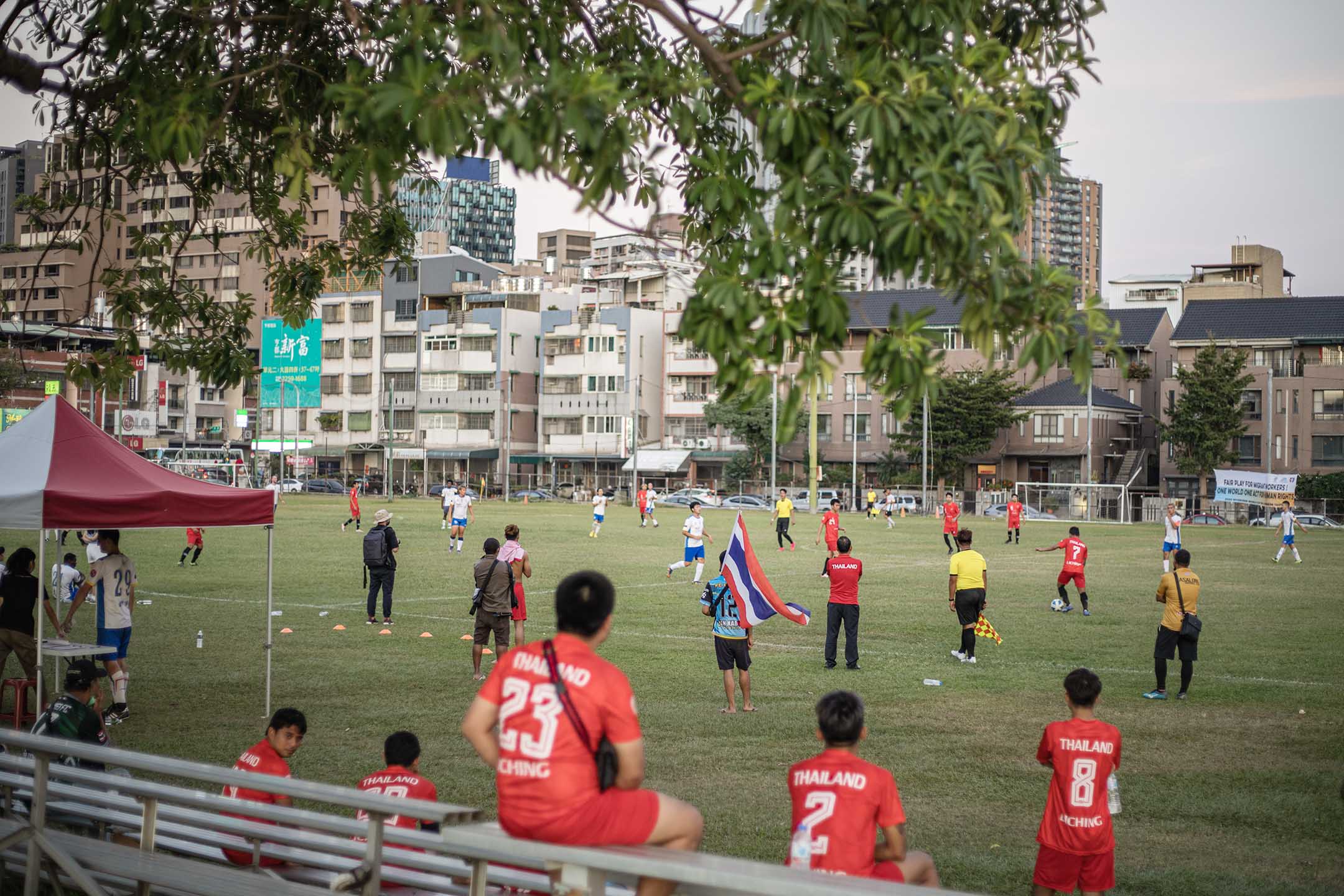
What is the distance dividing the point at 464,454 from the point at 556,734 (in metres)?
98.6

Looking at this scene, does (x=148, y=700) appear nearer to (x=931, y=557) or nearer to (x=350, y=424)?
(x=931, y=557)

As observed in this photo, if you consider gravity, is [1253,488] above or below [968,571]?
above

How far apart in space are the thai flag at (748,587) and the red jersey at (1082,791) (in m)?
6.41

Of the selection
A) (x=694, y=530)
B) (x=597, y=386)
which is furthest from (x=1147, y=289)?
(x=694, y=530)

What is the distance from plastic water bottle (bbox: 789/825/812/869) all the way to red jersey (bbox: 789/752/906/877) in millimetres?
18

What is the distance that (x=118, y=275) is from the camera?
11.2m

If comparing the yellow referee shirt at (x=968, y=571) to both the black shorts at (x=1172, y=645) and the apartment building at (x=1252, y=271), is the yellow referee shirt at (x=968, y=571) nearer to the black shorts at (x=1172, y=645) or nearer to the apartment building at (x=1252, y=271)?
the black shorts at (x=1172, y=645)

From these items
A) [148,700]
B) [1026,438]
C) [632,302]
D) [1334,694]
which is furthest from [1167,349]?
[148,700]

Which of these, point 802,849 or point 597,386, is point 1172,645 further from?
point 597,386

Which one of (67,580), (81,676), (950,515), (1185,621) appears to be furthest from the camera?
(950,515)

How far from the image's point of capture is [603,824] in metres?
4.43

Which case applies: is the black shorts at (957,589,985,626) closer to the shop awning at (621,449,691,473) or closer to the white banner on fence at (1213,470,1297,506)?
the white banner on fence at (1213,470,1297,506)

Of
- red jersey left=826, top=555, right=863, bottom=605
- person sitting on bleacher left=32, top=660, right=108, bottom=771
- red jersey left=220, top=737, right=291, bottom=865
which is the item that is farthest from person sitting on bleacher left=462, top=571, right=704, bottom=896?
red jersey left=826, top=555, right=863, bottom=605

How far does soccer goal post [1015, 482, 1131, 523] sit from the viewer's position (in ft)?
216
